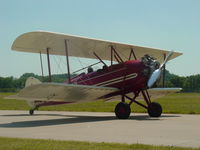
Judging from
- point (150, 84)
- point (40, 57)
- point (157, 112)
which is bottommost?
point (157, 112)

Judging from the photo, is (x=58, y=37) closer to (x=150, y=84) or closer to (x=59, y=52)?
(x=59, y=52)

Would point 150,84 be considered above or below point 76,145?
above

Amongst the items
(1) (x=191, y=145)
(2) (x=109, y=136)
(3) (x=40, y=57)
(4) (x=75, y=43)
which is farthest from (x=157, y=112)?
(1) (x=191, y=145)

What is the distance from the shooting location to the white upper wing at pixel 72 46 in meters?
14.4

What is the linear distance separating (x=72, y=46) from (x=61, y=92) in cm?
274

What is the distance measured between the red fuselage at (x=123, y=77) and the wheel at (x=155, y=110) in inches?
42.8

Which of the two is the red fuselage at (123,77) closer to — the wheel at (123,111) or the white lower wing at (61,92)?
the white lower wing at (61,92)

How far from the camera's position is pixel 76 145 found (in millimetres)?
7379

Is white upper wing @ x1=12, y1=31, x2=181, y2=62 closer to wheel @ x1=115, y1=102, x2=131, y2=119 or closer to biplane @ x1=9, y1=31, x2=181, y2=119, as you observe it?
biplane @ x1=9, y1=31, x2=181, y2=119

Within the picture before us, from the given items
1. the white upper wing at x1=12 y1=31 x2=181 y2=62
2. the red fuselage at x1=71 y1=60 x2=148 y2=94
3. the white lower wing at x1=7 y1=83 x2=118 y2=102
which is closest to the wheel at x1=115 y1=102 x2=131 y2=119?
the white lower wing at x1=7 y1=83 x2=118 y2=102

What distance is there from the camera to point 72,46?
1648cm

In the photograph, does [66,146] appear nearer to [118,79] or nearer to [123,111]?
[123,111]

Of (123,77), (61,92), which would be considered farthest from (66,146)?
(123,77)

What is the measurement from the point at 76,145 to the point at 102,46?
10.0 meters
